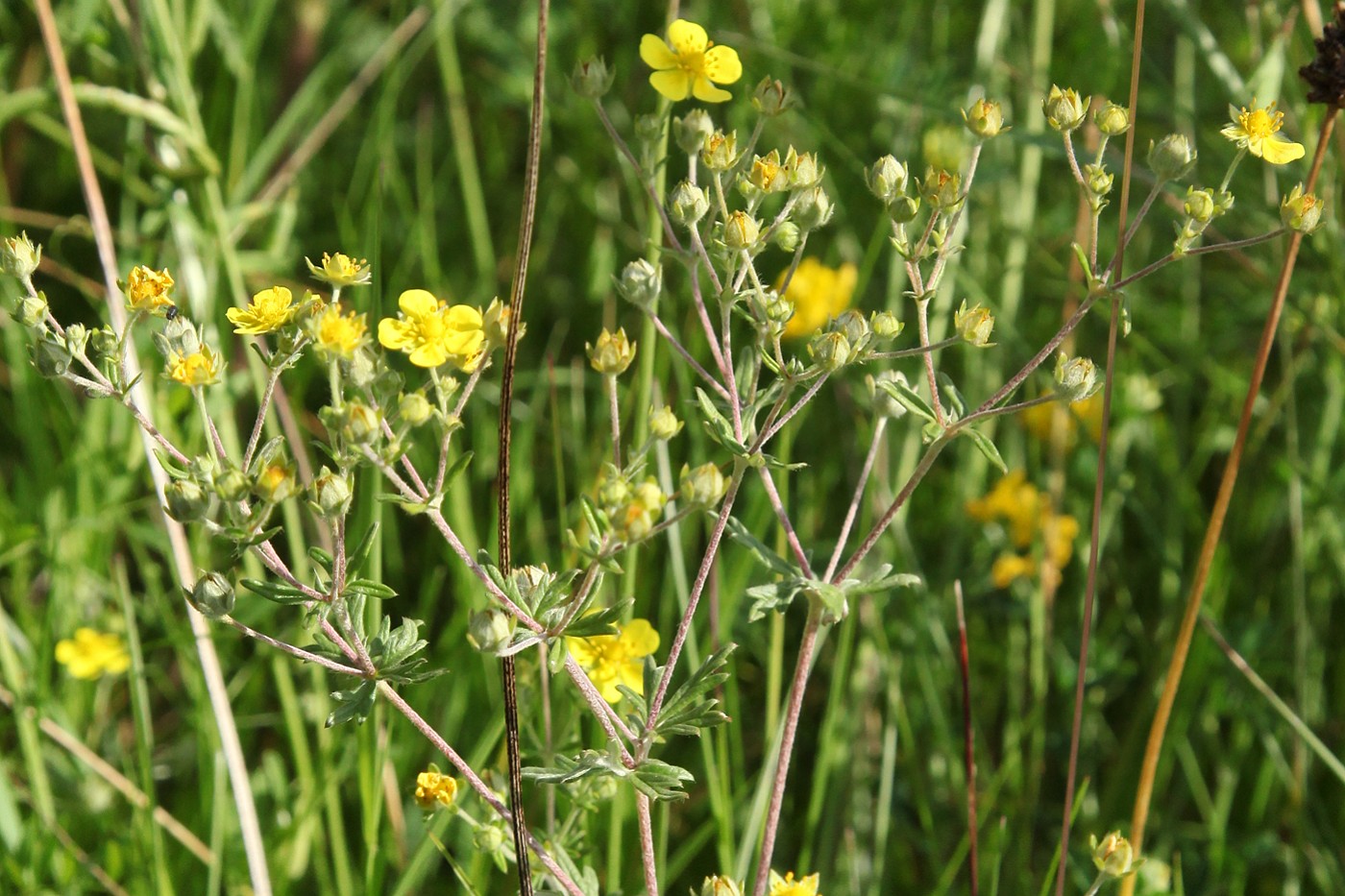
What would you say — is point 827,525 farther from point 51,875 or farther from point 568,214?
point 51,875

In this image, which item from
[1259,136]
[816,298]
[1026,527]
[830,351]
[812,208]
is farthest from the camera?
[816,298]

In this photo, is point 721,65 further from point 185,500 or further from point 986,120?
point 185,500

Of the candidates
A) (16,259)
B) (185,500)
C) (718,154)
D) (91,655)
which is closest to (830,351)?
(718,154)

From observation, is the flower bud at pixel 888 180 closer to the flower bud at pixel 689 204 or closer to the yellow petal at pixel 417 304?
the flower bud at pixel 689 204

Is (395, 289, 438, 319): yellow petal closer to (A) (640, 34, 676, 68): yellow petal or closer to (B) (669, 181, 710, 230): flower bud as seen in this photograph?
(B) (669, 181, 710, 230): flower bud

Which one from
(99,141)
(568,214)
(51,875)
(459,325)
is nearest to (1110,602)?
(568,214)

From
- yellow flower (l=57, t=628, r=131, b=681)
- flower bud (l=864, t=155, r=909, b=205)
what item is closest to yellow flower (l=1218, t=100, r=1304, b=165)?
flower bud (l=864, t=155, r=909, b=205)

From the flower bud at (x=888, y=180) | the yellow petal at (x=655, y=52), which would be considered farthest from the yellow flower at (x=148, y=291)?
the flower bud at (x=888, y=180)
